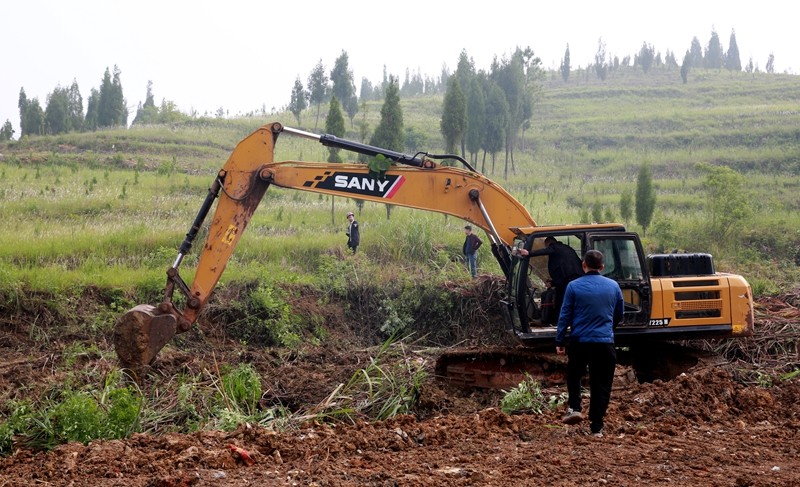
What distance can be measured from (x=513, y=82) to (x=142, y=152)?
2522 cm

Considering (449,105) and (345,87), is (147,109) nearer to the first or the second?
(345,87)

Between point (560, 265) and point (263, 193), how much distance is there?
365 centimetres

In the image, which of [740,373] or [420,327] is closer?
[740,373]

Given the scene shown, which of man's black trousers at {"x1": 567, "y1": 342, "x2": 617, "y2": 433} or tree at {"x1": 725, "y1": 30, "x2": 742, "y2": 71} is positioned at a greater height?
tree at {"x1": 725, "y1": 30, "x2": 742, "y2": 71}

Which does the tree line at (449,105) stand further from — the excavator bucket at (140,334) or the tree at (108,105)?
the excavator bucket at (140,334)

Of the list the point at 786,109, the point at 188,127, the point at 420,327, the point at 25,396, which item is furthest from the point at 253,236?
the point at 786,109

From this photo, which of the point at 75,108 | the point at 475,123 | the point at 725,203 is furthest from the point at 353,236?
the point at 75,108

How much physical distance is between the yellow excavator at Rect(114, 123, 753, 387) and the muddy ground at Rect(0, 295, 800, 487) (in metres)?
0.97

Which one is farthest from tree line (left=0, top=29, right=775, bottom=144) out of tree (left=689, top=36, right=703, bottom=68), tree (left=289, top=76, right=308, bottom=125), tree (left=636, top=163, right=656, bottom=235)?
tree (left=689, top=36, right=703, bottom=68)

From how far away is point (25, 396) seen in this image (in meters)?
9.77

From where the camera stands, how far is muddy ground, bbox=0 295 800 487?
5.95 meters

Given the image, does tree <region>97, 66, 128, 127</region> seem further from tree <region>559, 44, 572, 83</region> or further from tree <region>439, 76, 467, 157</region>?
tree <region>559, 44, 572, 83</region>

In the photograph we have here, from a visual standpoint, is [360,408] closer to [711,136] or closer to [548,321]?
[548,321]

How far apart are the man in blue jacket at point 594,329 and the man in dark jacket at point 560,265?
2.47 meters
